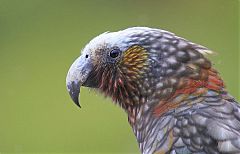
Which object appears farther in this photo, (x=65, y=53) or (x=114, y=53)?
(x=65, y=53)

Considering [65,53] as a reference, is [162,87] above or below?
below

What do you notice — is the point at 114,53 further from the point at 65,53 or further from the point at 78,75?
the point at 65,53

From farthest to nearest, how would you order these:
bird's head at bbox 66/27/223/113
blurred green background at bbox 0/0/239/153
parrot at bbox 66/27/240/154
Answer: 1. blurred green background at bbox 0/0/239/153
2. bird's head at bbox 66/27/223/113
3. parrot at bbox 66/27/240/154

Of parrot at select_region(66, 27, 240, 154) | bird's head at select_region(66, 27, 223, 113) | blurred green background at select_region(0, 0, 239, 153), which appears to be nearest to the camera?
parrot at select_region(66, 27, 240, 154)

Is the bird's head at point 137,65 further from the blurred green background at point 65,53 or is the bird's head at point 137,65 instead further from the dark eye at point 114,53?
the blurred green background at point 65,53

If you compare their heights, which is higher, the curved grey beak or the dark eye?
the dark eye

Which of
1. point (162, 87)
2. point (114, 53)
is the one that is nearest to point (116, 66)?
point (114, 53)

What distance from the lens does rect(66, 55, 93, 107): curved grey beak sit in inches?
94.0

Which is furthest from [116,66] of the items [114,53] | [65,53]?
[65,53]

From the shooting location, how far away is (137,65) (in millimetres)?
2365

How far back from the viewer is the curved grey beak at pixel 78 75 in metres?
2.39

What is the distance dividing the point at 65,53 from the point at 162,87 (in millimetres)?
3004

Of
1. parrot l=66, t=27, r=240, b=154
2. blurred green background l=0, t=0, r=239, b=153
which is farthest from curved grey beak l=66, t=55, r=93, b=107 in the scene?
blurred green background l=0, t=0, r=239, b=153

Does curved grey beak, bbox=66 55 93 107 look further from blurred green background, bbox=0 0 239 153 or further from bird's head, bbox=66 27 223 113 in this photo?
blurred green background, bbox=0 0 239 153
